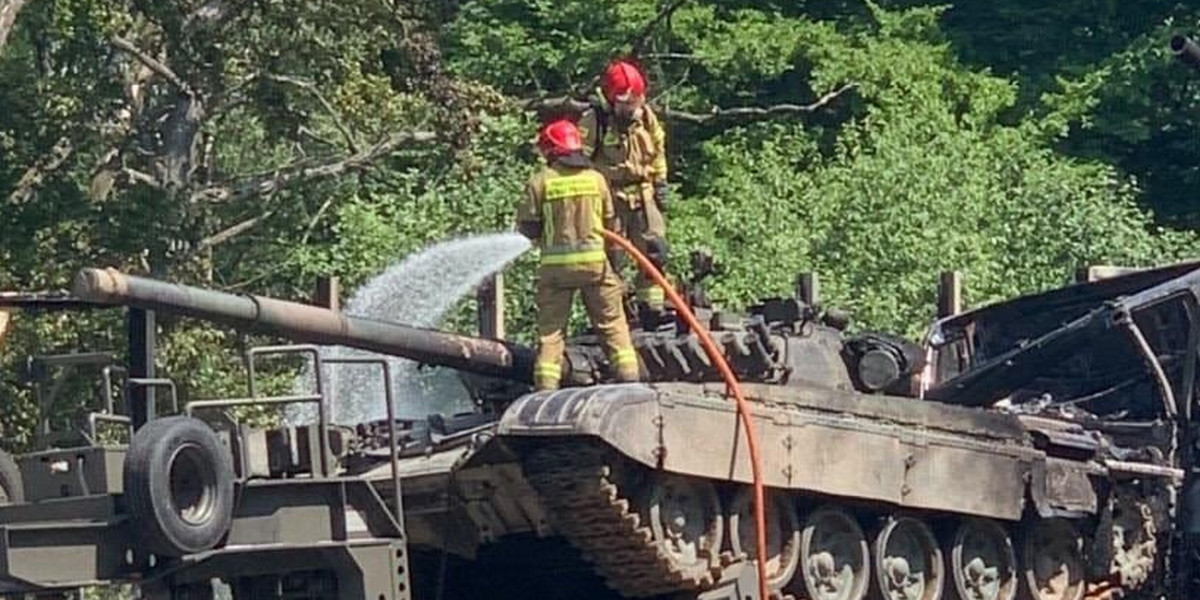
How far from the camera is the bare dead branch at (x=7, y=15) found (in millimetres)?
26969

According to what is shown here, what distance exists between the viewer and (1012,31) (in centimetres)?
3734

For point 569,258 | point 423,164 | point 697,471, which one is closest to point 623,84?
point 569,258

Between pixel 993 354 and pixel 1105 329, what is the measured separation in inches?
86.6

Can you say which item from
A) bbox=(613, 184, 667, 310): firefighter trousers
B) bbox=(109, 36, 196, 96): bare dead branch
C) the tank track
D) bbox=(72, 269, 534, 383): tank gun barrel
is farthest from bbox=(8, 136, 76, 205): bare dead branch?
the tank track

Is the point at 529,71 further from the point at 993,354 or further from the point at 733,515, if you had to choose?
the point at 733,515

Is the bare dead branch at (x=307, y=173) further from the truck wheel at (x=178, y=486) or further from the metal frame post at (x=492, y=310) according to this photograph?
the truck wheel at (x=178, y=486)

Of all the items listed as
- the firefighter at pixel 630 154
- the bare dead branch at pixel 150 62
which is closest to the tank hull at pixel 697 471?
the firefighter at pixel 630 154

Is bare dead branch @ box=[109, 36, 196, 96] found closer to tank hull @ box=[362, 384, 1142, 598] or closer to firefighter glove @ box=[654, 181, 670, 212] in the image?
firefighter glove @ box=[654, 181, 670, 212]

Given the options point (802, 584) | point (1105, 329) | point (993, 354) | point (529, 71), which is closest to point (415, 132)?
point (529, 71)

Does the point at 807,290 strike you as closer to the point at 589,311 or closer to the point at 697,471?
the point at 589,311

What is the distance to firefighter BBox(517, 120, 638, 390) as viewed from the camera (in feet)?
52.9

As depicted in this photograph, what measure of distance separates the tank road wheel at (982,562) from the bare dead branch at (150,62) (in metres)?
11.7

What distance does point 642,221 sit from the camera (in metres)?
17.1

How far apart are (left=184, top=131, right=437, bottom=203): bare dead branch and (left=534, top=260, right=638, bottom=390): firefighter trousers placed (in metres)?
12.2
